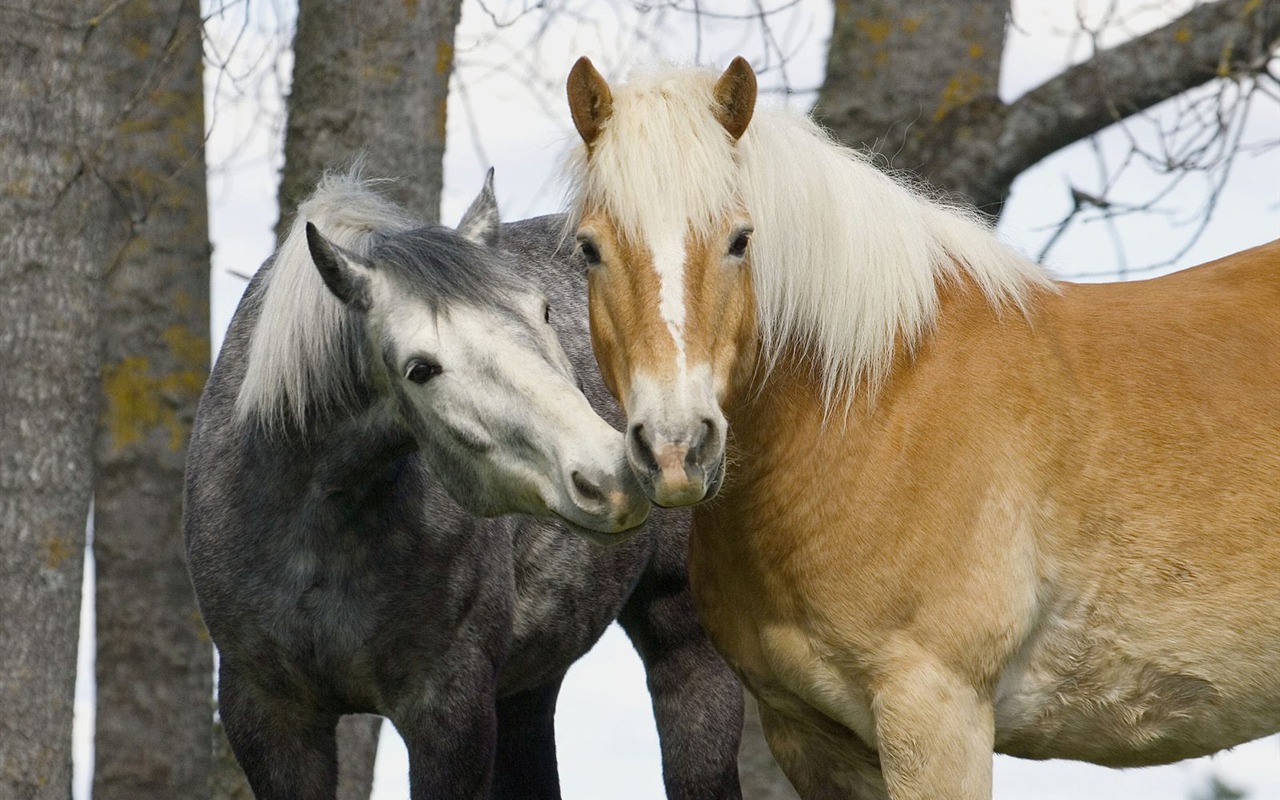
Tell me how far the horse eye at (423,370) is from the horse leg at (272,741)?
3.53 ft

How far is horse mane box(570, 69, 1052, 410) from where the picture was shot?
148 inches

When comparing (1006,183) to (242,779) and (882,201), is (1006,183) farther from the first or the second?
(242,779)

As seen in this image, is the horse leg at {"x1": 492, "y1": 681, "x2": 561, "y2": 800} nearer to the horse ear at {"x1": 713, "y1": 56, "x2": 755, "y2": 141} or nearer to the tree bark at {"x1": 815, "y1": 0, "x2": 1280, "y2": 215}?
the tree bark at {"x1": 815, "y1": 0, "x2": 1280, "y2": 215}

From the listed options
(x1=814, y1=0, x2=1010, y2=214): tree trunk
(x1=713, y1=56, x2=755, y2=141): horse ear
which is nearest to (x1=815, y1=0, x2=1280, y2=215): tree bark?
(x1=814, y1=0, x2=1010, y2=214): tree trunk

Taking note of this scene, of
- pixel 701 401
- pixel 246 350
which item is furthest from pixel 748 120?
pixel 246 350

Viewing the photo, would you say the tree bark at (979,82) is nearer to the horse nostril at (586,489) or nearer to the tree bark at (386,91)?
the tree bark at (386,91)

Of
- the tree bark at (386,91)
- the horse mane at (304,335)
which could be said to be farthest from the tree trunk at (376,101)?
the horse mane at (304,335)

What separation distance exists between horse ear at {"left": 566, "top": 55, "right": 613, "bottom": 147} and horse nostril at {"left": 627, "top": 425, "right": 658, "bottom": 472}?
86 cm

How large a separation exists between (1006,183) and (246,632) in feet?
12.2

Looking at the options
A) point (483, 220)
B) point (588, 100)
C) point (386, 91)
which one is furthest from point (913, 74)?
point (588, 100)

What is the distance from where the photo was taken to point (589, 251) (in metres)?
3.82

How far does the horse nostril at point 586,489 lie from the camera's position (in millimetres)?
3677

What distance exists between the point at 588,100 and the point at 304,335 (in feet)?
3.30

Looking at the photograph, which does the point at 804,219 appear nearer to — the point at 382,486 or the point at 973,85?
the point at 382,486
